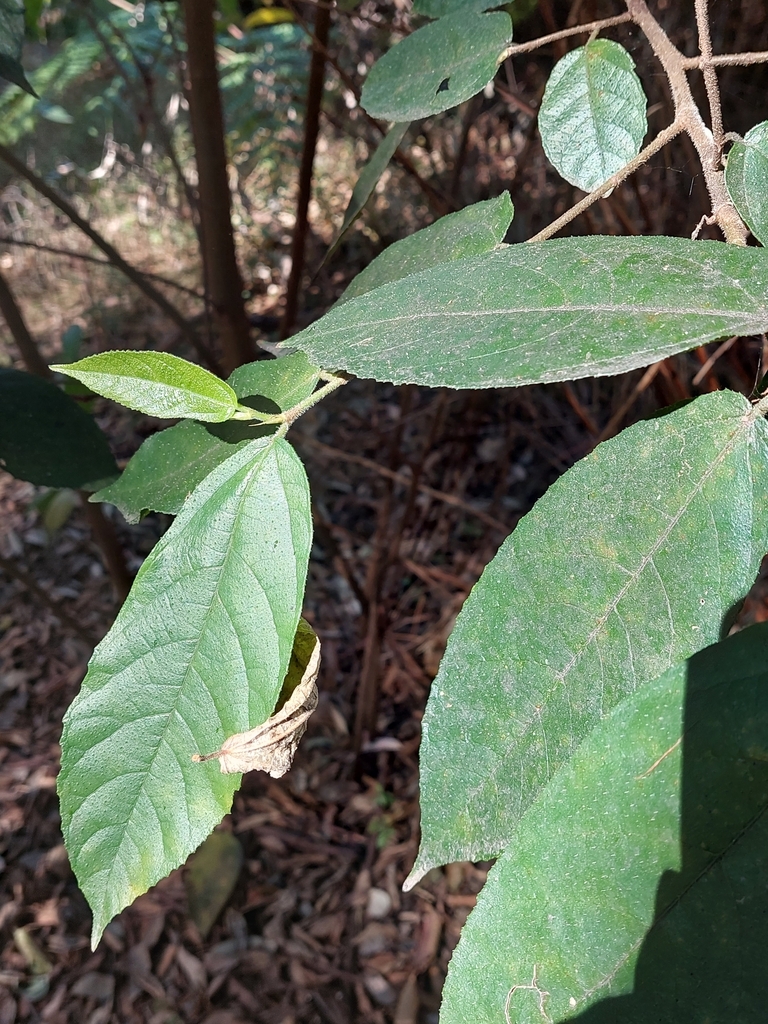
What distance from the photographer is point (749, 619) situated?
1.46 meters

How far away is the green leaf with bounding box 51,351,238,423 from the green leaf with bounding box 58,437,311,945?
7 centimetres

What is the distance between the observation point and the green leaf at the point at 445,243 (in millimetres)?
493

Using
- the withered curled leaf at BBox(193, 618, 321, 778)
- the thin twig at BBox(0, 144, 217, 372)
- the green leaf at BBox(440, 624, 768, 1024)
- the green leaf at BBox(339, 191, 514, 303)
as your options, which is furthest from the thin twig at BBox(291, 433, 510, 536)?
the green leaf at BBox(440, 624, 768, 1024)

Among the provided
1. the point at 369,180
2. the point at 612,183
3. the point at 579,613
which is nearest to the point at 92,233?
the point at 369,180

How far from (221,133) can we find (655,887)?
88 cm

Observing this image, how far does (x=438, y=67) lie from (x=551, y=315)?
1.16 feet

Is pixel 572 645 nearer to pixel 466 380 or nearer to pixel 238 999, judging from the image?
pixel 466 380

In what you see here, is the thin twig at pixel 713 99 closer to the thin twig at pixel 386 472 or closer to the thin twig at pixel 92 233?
the thin twig at pixel 386 472

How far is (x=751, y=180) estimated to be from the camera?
41 centimetres

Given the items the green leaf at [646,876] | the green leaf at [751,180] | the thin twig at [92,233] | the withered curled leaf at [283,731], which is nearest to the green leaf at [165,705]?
the withered curled leaf at [283,731]

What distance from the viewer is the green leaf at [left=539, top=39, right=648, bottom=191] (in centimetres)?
53

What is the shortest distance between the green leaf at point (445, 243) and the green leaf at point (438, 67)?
103mm

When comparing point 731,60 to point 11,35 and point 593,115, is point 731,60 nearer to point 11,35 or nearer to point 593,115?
point 593,115

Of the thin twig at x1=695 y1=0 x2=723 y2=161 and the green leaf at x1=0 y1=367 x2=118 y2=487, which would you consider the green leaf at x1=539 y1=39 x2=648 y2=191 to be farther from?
the green leaf at x1=0 y1=367 x2=118 y2=487
